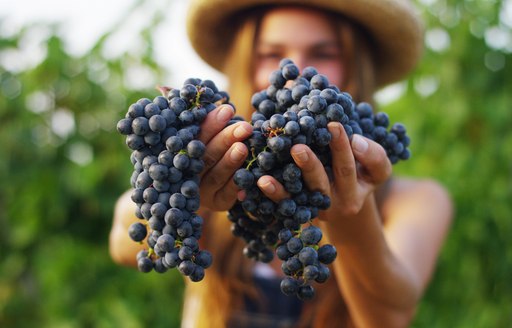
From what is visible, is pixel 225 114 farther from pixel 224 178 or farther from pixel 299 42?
pixel 299 42

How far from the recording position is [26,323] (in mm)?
3133

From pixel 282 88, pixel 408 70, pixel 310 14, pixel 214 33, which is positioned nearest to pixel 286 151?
pixel 282 88

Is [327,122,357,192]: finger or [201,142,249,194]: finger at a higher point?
[327,122,357,192]: finger

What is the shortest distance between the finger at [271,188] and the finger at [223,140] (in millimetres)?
61

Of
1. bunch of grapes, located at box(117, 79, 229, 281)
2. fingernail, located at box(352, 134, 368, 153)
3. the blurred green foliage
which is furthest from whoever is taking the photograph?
the blurred green foliage

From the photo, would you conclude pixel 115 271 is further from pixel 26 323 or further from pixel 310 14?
pixel 310 14

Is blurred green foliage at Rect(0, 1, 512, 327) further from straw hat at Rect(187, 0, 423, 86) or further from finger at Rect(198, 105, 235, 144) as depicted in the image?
finger at Rect(198, 105, 235, 144)

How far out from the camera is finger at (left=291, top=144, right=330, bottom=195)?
0.98 m

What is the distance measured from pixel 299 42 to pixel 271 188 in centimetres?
87

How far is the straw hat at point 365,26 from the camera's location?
182 cm

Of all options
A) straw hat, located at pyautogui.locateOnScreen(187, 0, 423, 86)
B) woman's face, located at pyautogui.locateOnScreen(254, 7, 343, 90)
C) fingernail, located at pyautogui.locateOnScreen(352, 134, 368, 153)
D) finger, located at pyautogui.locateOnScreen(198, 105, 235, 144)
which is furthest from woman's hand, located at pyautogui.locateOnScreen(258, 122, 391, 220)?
straw hat, located at pyautogui.locateOnScreen(187, 0, 423, 86)

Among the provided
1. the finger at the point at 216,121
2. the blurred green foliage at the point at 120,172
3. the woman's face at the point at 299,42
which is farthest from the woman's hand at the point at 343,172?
the blurred green foliage at the point at 120,172

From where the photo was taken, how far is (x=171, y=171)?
981 millimetres

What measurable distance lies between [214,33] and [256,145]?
3.97 ft
